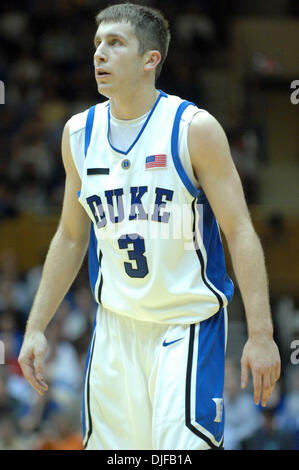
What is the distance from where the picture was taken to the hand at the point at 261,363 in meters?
4.00

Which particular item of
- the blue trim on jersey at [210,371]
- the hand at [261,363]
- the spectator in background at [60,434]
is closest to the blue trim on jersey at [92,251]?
the blue trim on jersey at [210,371]

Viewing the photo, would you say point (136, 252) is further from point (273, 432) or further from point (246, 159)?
point (246, 159)

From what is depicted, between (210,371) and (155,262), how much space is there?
24.1 inches

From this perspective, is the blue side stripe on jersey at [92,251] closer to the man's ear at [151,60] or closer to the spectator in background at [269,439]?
the man's ear at [151,60]

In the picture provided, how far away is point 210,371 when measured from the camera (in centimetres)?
420

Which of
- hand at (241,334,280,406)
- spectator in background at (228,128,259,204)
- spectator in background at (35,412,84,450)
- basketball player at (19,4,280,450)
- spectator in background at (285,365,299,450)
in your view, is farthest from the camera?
spectator in background at (228,128,259,204)

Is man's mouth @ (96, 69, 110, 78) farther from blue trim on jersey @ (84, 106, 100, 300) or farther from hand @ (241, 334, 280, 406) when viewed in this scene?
hand @ (241, 334, 280, 406)

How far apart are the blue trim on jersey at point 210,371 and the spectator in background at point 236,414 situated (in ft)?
14.6

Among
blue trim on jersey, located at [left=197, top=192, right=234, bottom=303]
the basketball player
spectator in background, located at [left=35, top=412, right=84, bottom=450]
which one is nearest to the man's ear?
the basketball player

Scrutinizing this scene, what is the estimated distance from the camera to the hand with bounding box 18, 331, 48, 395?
4.43 metres

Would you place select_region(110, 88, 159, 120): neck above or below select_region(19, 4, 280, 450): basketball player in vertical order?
above

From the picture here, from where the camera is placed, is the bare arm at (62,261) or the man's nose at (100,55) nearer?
the man's nose at (100,55)

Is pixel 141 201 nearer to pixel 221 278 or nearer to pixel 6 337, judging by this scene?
pixel 221 278

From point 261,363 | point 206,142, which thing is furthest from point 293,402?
point 206,142
